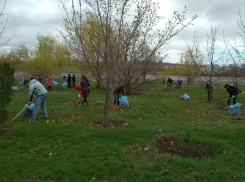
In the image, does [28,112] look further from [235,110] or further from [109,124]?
[235,110]

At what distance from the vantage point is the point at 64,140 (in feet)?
17.7

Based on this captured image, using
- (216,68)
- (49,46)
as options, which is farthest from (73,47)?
(49,46)

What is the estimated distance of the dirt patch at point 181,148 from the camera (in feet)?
16.0

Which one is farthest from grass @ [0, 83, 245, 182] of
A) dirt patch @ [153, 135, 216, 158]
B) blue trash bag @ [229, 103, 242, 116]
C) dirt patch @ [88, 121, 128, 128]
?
blue trash bag @ [229, 103, 242, 116]

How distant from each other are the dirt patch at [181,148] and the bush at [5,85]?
171 inches

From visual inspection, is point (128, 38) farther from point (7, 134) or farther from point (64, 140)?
point (7, 134)

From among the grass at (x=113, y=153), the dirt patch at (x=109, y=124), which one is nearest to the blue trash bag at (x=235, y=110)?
the grass at (x=113, y=153)

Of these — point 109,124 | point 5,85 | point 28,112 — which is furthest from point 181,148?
point 28,112

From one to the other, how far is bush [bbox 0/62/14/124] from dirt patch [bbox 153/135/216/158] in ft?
14.3

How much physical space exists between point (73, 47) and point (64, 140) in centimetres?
286

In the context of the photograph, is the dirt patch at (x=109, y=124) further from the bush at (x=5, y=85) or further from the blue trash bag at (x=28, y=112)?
the bush at (x=5, y=85)

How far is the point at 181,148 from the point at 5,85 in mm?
5095

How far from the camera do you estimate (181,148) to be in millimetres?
5230

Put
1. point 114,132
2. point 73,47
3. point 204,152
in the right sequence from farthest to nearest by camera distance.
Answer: point 73,47 → point 114,132 → point 204,152
